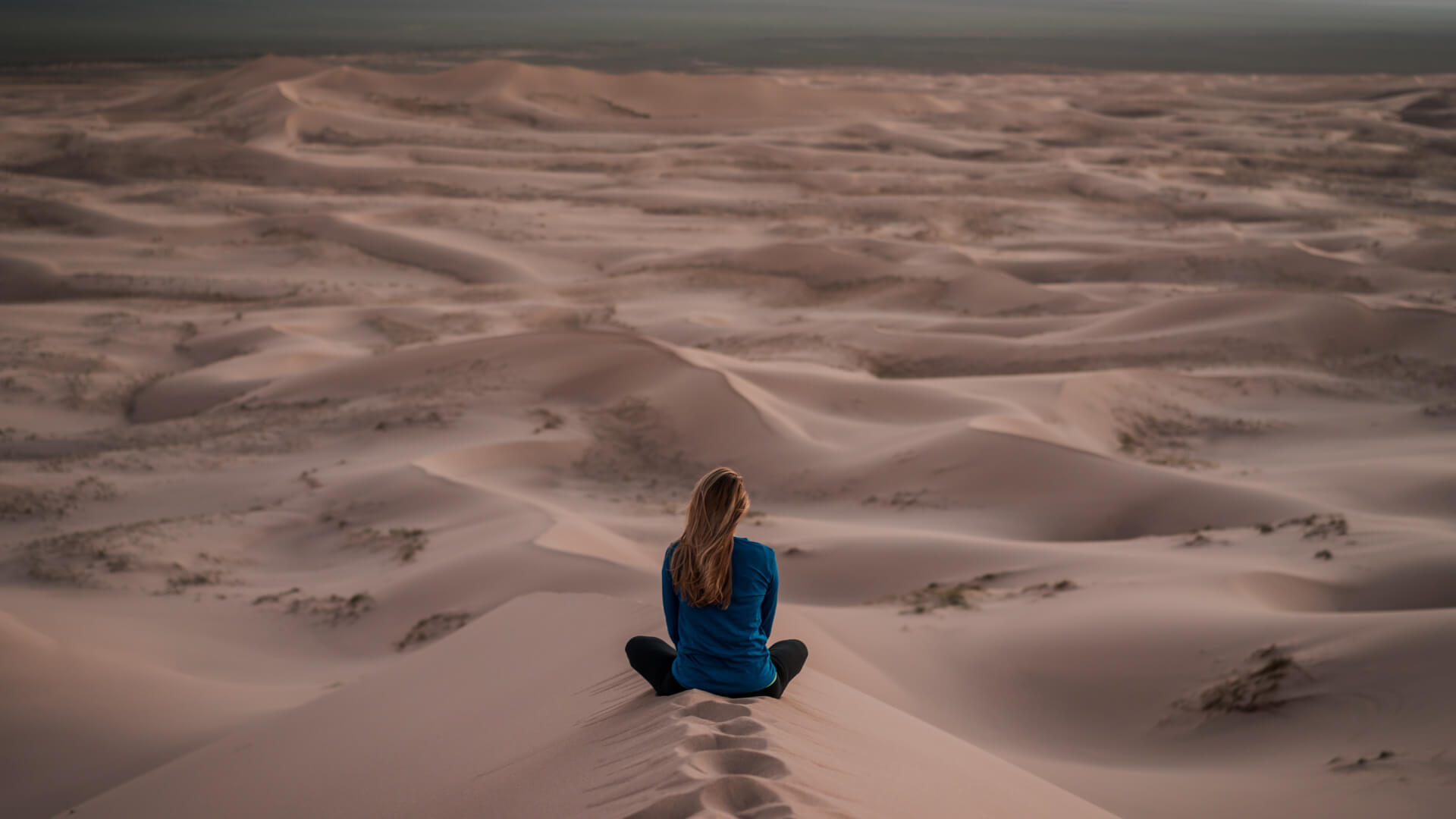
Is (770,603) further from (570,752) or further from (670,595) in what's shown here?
(570,752)

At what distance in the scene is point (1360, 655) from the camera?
14.3ft

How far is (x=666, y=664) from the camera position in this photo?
128 inches

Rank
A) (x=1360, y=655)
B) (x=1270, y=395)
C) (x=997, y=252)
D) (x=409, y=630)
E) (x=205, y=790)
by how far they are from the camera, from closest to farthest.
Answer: (x=205, y=790)
(x=1360, y=655)
(x=409, y=630)
(x=1270, y=395)
(x=997, y=252)

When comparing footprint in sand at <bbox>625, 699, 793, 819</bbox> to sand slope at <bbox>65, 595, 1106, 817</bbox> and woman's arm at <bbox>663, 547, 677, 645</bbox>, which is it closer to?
sand slope at <bbox>65, 595, 1106, 817</bbox>

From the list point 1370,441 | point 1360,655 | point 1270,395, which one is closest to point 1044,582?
point 1360,655

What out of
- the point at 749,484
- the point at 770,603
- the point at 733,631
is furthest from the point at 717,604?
the point at 749,484

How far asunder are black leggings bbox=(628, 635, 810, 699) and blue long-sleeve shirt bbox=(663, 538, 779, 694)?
0.14ft

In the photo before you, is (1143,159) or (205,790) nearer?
(205,790)

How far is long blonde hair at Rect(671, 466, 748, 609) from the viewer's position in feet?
9.65

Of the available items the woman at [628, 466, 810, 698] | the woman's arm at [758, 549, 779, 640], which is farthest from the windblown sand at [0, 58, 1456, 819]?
the woman's arm at [758, 549, 779, 640]

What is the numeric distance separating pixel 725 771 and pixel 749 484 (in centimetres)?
636

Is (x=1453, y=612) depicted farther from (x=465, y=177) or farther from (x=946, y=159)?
(x=946, y=159)

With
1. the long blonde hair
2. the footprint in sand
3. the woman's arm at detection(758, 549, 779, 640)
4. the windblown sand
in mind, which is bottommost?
the windblown sand

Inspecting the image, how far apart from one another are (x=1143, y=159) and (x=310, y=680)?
2640cm
